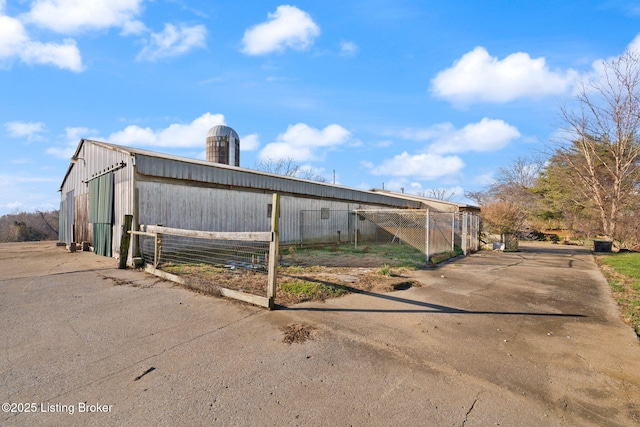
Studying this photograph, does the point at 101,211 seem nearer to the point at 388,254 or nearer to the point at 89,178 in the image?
the point at 89,178

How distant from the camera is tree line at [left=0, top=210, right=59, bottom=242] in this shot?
25.6 m

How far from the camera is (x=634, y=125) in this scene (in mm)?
16234

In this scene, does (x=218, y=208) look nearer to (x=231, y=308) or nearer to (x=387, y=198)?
(x=231, y=308)

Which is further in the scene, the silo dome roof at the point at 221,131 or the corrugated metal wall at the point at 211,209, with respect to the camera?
the silo dome roof at the point at 221,131

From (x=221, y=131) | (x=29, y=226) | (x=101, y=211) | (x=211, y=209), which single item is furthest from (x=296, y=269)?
(x=29, y=226)

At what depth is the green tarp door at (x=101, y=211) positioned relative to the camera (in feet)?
34.4

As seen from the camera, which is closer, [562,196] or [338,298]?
[338,298]

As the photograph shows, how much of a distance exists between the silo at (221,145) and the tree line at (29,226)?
20.4 metres

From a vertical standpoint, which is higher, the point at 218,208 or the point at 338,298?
the point at 218,208

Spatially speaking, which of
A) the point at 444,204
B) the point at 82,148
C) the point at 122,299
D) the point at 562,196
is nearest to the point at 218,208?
the point at 122,299

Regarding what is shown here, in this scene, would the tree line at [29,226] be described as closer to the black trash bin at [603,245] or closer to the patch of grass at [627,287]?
the patch of grass at [627,287]

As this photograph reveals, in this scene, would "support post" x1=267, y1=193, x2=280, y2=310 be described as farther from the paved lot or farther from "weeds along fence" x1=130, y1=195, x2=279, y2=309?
the paved lot

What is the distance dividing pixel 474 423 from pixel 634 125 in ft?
72.4

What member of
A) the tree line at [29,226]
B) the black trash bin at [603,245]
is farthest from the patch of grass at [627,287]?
the tree line at [29,226]
